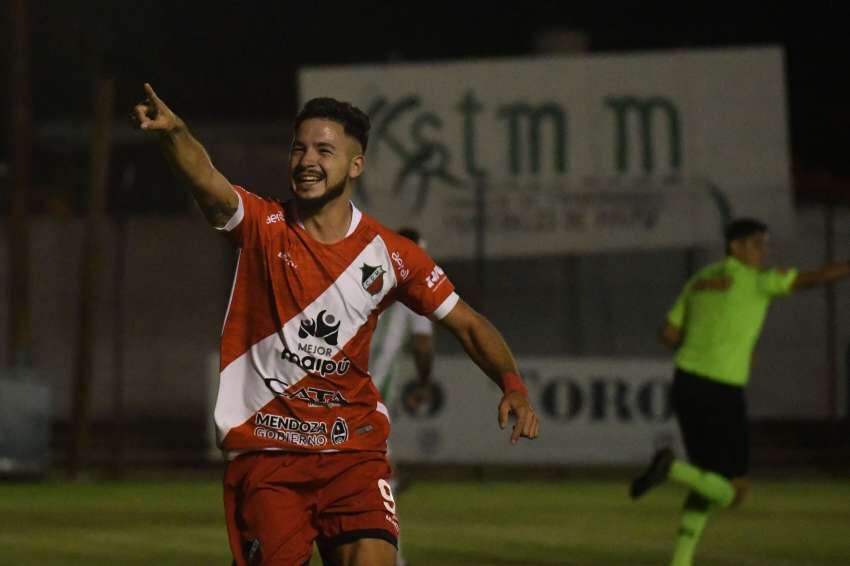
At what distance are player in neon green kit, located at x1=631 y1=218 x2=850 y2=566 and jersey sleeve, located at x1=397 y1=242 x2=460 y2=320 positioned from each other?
5.15 metres

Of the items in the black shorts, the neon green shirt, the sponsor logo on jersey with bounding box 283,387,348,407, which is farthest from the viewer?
the neon green shirt

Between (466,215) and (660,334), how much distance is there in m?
9.71

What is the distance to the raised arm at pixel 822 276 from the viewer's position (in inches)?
445

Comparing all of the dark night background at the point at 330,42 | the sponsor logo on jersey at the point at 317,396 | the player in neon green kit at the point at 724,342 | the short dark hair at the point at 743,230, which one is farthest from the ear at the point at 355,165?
the dark night background at the point at 330,42

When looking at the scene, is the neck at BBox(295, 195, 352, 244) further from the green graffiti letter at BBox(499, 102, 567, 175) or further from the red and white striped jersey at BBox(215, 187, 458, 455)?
the green graffiti letter at BBox(499, 102, 567, 175)

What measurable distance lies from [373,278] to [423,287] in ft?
0.76

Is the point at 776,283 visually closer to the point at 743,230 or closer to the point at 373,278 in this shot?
the point at 743,230

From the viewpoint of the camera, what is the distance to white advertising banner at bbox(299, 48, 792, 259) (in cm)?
2159

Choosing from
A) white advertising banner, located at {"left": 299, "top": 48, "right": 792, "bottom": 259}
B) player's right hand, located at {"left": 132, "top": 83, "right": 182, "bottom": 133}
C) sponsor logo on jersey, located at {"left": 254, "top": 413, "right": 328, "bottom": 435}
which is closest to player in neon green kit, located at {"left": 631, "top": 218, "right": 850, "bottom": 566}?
sponsor logo on jersey, located at {"left": 254, "top": 413, "right": 328, "bottom": 435}

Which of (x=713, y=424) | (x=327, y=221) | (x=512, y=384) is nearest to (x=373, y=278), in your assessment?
(x=327, y=221)

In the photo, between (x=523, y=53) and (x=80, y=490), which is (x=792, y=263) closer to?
(x=80, y=490)

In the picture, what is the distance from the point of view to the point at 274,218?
20.0ft

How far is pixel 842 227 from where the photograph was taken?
27406mm

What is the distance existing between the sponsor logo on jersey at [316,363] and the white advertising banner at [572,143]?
15.3 m
